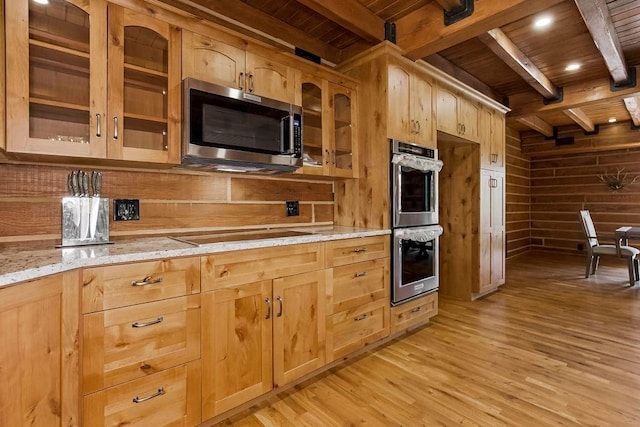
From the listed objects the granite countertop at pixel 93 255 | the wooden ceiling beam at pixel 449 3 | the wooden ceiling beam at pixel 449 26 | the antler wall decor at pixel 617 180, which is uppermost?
the wooden ceiling beam at pixel 449 3

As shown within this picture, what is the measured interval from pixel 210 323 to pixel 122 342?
386 millimetres

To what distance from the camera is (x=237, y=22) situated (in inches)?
95.6

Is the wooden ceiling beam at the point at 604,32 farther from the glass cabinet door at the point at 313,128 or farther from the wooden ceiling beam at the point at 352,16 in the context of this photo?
the glass cabinet door at the point at 313,128

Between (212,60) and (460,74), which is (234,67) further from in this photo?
(460,74)

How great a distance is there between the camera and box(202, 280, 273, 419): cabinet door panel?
162cm

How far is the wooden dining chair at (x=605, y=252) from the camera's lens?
438cm

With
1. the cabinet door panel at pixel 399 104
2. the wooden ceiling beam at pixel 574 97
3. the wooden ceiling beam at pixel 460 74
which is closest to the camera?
the cabinet door panel at pixel 399 104

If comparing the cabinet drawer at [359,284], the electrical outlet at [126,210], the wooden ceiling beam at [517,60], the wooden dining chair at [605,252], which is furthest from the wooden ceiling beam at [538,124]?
the electrical outlet at [126,210]

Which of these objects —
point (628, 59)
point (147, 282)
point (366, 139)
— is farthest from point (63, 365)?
point (628, 59)

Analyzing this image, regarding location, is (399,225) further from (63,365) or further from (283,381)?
A: (63,365)

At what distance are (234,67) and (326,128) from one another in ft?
2.79

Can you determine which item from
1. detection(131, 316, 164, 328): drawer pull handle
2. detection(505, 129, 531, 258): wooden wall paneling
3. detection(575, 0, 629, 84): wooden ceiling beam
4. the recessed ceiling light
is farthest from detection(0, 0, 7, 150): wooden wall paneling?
detection(505, 129, 531, 258): wooden wall paneling

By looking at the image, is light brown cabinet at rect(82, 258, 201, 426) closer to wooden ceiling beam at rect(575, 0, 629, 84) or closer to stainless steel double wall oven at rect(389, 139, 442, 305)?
stainless steel double wall oven at rect(389, 139, 442, 305)

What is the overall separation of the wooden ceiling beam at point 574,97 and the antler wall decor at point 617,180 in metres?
3.09
